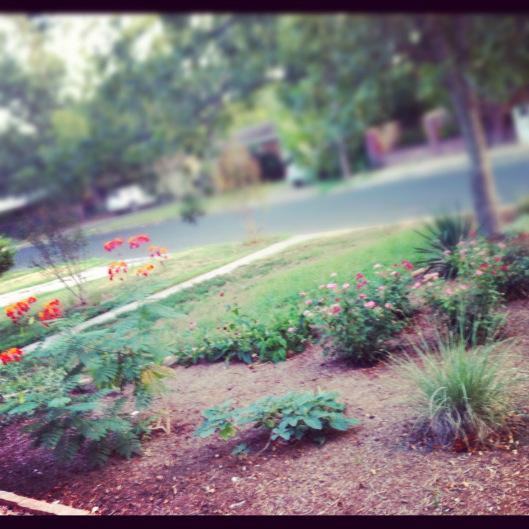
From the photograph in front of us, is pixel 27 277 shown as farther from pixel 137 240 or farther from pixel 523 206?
pixel 523 206

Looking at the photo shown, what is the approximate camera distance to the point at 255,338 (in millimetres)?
4137

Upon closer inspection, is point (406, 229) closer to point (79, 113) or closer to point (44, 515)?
point (79, 113)

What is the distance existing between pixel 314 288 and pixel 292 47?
1.54 meters

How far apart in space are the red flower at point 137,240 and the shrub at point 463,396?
1.85m

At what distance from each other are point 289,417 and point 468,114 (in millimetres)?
2193

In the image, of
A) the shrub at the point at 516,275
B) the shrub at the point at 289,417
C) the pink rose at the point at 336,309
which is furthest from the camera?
the shrub at the point at 516,275

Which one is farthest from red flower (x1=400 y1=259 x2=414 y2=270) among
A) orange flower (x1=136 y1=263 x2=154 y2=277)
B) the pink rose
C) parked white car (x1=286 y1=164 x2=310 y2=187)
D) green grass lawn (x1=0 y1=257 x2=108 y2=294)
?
green grass lawn (x1=0 y1=257 x2=108 y2=294)

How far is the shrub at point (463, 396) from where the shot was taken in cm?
322

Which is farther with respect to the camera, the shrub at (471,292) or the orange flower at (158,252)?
the orange flower at (158,252)

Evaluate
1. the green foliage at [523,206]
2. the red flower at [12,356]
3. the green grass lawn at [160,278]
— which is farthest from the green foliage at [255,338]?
the green foliage at [523,206]

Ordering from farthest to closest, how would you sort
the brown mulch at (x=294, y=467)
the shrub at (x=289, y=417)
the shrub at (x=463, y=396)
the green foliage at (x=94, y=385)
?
the green foliage at (x=94, y=385), the shrub at (x=289, y=417), the shrub at (x=463, y=396), the brown mulch at (x=294, y=467)

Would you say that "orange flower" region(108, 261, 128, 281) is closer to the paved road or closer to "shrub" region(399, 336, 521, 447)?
the paved road

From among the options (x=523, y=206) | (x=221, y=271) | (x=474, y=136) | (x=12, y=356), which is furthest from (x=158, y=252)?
(x=523, y=206)

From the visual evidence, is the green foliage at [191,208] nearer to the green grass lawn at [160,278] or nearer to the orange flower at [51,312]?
the green grass lawn at [160,278]
